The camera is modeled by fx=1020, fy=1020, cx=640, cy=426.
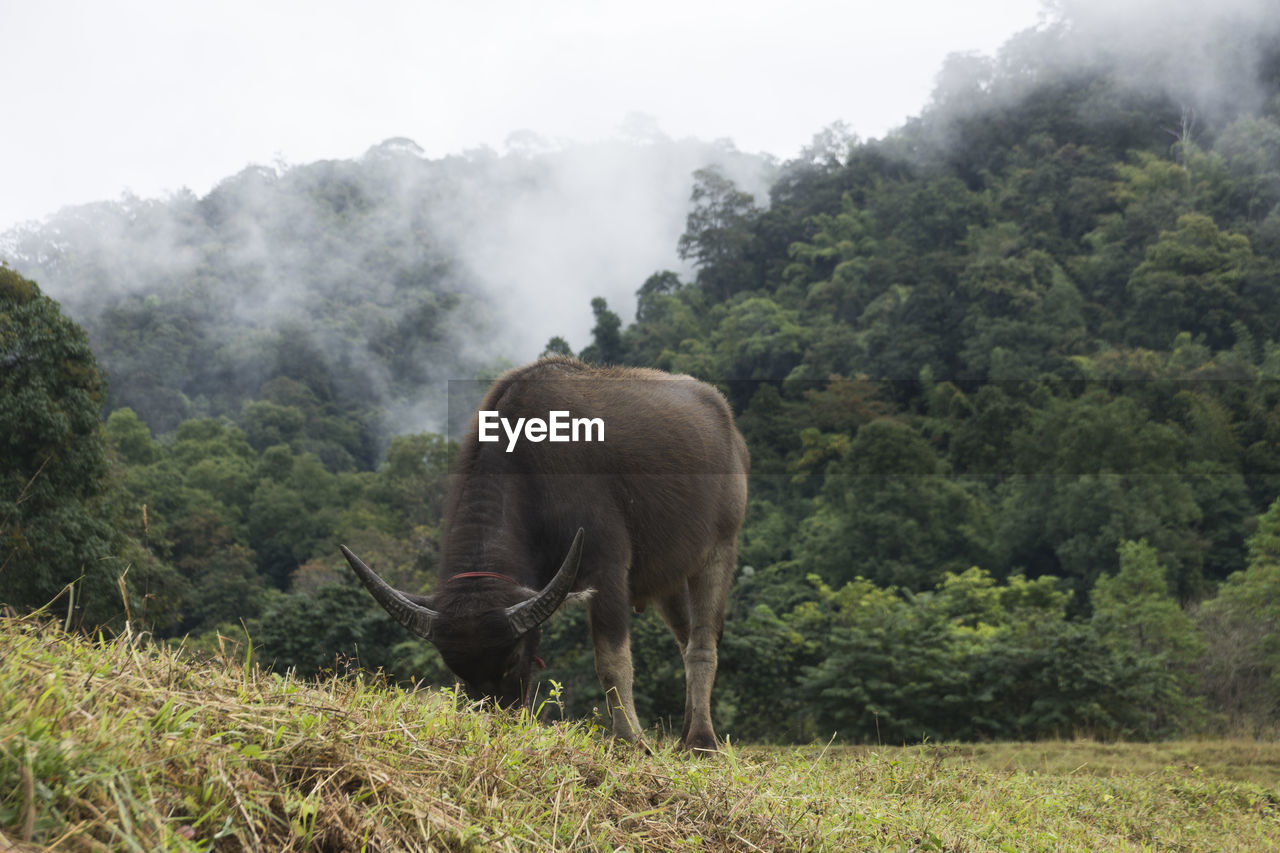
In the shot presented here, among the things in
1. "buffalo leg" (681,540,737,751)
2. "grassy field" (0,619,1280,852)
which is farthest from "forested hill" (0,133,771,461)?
"grassy field" (0,619,1280,852)

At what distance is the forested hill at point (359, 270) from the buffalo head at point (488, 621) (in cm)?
5873

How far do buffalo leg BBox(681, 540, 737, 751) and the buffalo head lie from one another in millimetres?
1564

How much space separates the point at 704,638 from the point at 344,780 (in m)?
4.66

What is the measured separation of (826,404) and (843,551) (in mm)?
8914

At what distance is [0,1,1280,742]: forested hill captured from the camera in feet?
55.4

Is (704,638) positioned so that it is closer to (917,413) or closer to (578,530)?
(578,530)

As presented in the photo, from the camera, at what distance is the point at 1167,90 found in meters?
75.4

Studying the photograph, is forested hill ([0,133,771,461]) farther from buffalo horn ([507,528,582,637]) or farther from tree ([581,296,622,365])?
buffalo horn ([507,528,582,637])

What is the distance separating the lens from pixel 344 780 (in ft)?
7.43

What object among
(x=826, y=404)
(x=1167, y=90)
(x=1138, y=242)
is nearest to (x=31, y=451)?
(x=826, y=404)

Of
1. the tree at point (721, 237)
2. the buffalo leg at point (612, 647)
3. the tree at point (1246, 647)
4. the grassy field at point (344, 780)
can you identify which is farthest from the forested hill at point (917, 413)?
the buffalo leg at point (612, 647)

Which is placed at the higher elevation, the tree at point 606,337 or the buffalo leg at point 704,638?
the tree at point 606,337

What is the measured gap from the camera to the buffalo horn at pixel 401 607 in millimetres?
4965

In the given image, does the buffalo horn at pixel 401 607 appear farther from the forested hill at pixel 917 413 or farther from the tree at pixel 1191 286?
the tree at pixel 1191 286
